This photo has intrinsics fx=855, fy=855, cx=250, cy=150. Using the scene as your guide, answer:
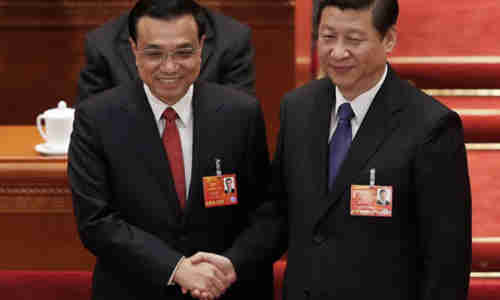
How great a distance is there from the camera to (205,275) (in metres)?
1.33

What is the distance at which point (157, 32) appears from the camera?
132cm

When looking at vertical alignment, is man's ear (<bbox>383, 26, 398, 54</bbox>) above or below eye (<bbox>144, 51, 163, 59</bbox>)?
above

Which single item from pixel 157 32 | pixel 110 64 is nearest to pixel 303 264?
pixel 157 32

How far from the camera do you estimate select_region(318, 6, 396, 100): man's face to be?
1.21 m

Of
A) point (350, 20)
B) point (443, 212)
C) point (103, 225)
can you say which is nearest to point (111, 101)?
point (103, 225)

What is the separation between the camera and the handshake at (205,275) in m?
1.32

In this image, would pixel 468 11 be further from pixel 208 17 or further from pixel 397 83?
pixel 397 83

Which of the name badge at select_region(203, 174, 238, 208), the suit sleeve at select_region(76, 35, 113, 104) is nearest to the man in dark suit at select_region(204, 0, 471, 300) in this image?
the name badge at select_region(203, 174, 238, 208)

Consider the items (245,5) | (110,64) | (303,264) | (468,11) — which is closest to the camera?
(303,264)

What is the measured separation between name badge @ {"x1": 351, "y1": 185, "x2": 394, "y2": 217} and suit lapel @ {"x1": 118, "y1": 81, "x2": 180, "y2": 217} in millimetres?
300

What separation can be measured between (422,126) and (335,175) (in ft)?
0.51

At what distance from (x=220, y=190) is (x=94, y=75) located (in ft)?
1.90

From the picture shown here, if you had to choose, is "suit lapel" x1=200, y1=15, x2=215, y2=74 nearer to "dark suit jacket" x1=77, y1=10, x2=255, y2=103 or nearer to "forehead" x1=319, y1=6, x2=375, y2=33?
"dark suit jacket" x1=77, y1=10, x2=255, y2=103

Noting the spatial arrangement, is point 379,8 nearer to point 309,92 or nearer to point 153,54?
point 309,92
